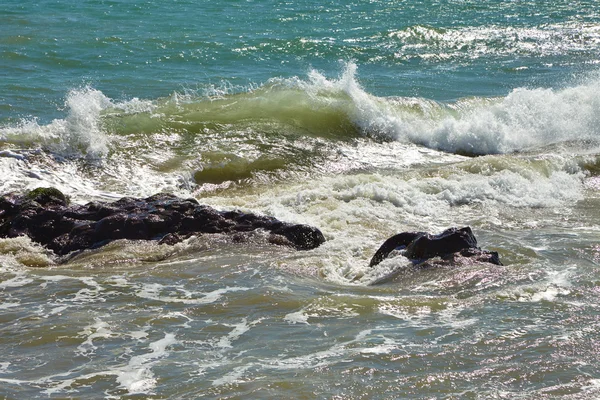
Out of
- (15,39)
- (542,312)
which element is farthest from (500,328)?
(15,39)

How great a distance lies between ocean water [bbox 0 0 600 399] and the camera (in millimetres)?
6129

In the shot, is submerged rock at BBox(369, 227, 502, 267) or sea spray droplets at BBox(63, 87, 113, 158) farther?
sea spray droplets at BBox(63, 87, 113, 158)

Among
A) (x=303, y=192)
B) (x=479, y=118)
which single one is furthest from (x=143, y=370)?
(x=479, y=118)

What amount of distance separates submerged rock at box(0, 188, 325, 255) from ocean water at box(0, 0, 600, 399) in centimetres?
25

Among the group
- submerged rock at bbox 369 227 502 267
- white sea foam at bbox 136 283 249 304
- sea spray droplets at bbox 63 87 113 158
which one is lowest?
white sea foam at bbox 136 283 249 304

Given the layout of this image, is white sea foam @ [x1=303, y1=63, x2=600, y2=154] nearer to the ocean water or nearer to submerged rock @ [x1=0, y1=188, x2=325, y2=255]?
the ocean water

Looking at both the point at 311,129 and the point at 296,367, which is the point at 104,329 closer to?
the point at 296,367

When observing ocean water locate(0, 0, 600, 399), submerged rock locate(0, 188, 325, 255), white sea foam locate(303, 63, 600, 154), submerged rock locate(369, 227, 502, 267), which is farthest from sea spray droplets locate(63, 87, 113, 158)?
submerged rock locate(369, 227, 502, 267)

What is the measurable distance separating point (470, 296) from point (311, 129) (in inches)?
350

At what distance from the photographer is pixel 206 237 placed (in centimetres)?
966

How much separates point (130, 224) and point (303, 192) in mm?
3001

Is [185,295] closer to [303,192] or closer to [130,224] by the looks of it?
[130,224]

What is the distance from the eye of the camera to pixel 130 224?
32.1 ft

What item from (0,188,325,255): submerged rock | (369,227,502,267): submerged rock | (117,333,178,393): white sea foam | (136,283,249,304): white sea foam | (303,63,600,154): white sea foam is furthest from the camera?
(303,63,600,154): white sea foam
